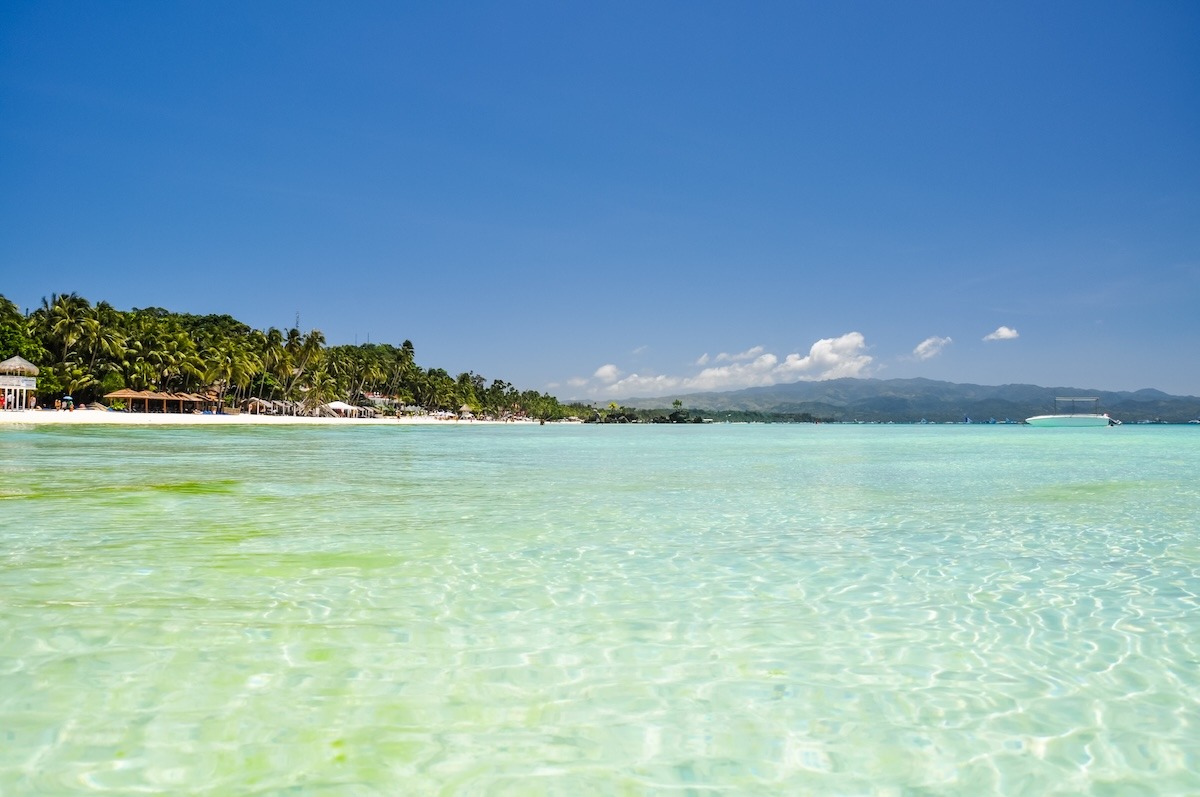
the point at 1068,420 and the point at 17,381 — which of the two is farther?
the point at 1068,420

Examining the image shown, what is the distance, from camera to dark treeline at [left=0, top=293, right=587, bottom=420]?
6588 centimetres

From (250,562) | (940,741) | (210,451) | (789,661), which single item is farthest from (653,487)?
(210,451)

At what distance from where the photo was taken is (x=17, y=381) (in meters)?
55.5

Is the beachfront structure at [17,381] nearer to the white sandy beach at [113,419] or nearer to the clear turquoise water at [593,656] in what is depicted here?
the white sandy beach at [113,419]

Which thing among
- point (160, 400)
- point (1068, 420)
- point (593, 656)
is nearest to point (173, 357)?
point (160, 400)

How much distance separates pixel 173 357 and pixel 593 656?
3203 inches

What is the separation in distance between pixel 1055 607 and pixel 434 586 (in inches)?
202

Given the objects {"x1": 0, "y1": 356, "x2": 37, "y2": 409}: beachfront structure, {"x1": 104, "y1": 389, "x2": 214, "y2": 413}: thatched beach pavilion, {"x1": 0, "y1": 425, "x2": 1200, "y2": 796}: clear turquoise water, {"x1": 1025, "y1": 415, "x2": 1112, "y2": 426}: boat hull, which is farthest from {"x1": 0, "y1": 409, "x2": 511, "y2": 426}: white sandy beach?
{"x1": 1025, "y1": 415, "x2": 1112, "y2": 426}: boat hull

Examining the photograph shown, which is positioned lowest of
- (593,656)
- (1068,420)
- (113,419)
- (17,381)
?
(593,656)

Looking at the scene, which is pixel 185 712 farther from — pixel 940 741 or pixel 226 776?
pixel 940 741

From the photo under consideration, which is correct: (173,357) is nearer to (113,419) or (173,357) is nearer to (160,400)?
(160,400)

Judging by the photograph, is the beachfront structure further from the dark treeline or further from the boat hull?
the boat hull

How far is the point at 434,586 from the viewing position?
645 centimetres

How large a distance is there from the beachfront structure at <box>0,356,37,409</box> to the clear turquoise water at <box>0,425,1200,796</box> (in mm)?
58273
